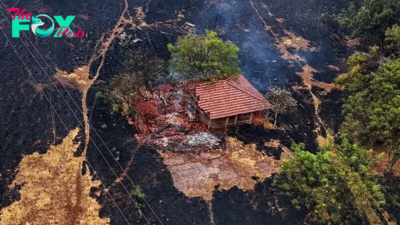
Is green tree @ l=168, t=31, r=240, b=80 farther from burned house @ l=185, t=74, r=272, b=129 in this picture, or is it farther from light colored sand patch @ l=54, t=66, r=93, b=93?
light colored sand patch @ l=54, t=66, r=93, b=93

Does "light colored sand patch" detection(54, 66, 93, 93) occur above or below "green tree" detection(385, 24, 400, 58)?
below

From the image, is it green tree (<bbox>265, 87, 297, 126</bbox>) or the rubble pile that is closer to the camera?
the rubble pile

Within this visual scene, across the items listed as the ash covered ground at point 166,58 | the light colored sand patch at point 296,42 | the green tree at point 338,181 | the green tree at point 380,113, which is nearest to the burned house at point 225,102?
the ash covered ground at point 166,58

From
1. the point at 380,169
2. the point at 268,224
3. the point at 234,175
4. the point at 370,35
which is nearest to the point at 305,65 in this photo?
the point at 370,35

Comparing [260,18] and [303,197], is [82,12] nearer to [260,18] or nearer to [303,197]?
[260,18]

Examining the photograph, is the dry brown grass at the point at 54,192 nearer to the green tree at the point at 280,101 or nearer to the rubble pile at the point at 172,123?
the rubble pile at the point at 172,123

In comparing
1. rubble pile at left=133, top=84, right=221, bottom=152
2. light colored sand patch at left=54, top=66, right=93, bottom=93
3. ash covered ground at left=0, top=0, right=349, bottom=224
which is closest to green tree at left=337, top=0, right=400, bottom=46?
ash covered ground at left=0, top=0, right=349, bottom=224
